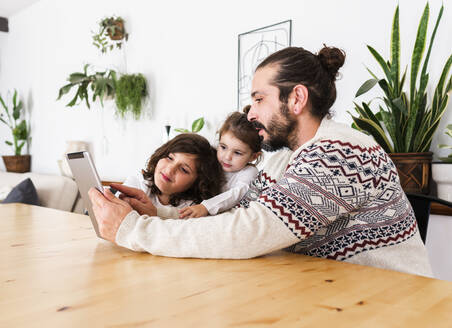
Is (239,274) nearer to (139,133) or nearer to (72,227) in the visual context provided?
(72,227)

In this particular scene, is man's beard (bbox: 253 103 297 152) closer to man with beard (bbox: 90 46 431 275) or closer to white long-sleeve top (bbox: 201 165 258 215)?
man with beard (bbox: 90 46 431 275)

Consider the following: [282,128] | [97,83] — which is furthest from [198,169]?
[97,83]

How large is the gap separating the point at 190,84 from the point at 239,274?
2.60m

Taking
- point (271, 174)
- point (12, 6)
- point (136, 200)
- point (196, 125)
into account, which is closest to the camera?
point (136, 200)

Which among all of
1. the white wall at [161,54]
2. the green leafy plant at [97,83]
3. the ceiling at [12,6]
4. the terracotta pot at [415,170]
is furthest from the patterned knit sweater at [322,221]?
the ceiling at [12,6]

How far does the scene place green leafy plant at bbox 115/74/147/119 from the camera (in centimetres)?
351

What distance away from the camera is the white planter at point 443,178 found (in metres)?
1.76

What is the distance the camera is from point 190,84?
10.7 ft

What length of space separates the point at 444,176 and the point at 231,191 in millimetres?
938

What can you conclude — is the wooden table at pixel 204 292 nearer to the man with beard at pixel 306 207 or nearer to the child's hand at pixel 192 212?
the man with beard at pixel 306 207

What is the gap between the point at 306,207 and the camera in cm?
95

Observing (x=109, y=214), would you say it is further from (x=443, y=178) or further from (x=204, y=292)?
(x=443, y=178)

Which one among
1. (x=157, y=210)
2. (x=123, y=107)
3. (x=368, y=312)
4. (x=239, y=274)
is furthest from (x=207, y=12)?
(x=368, y=312)

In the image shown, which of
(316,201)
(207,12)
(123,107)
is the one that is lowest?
(316,201)
